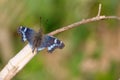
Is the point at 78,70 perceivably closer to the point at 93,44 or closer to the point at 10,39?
the point at 93,44

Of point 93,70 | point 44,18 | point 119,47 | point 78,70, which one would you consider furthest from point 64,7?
point 119,47

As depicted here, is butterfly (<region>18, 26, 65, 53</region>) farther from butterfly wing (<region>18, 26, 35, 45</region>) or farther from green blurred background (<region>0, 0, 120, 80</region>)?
green blurred background (<region>0, 0, 120, 80</region>)

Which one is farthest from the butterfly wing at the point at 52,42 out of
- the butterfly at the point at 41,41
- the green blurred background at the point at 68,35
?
the green blurred background at the point at 68,35

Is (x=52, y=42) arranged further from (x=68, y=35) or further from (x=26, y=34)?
(x=68, y=35)

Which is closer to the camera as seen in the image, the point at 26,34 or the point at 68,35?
the point at 26,34

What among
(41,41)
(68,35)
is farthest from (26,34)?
(68,35)

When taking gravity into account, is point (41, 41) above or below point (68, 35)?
above

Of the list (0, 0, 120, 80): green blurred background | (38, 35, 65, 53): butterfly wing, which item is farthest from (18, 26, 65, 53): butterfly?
(0, 0, 120, 80): green blurred background
